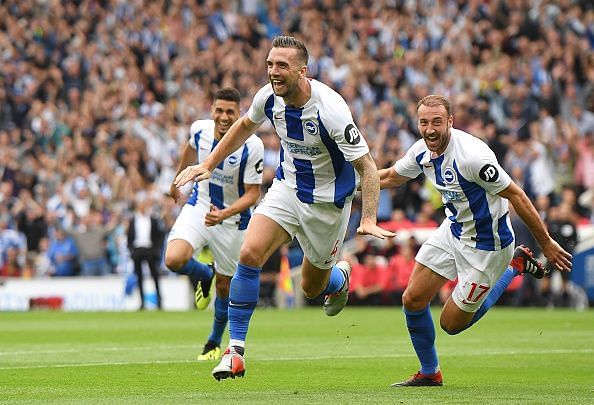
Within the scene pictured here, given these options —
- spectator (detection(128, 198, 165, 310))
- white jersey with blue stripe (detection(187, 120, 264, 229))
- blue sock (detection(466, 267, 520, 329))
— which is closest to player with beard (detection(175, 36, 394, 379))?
blue sock (detection(466, 267, 520, 329))

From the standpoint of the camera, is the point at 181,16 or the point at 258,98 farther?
the point at 181,16

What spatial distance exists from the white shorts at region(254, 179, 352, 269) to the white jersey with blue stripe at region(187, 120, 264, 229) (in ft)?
8.38

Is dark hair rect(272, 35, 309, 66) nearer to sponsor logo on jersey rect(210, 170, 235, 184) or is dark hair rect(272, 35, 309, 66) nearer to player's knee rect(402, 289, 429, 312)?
player's knee rect(402, 289, 429, 312)

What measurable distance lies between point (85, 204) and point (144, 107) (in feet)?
10.1

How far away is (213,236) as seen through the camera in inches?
523

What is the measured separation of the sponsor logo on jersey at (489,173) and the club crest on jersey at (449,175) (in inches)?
10.6

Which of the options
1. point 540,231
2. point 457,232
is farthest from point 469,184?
point 540,231

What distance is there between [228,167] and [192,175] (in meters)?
3.57

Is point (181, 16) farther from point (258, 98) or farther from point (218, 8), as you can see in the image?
point (258, 98)

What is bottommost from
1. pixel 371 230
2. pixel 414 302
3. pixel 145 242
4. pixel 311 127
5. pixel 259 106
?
pixel 145 242

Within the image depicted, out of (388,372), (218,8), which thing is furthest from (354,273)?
(388,372)

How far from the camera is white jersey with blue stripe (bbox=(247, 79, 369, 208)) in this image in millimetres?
9648

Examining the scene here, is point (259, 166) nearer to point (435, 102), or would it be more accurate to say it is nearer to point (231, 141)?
point (231, 141)

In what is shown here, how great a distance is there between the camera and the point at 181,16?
3178 cm
